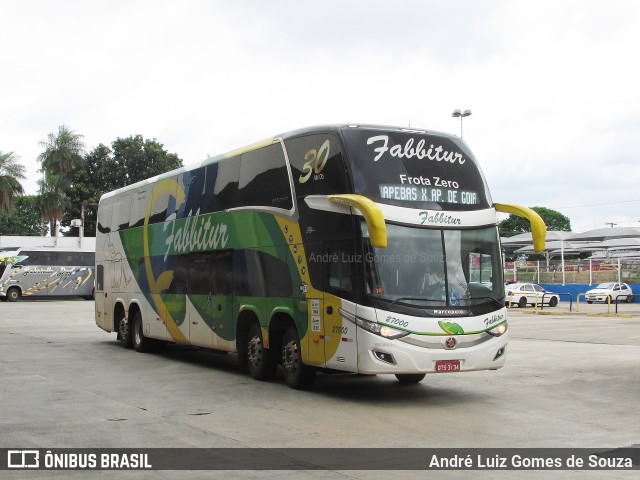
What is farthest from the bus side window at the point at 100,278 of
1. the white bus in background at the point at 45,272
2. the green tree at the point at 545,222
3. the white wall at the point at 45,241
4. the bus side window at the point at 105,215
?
the green tree at the point at 545,222

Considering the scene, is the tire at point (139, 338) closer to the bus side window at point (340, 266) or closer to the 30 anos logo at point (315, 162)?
the 30 anos logo at point (315, 162)

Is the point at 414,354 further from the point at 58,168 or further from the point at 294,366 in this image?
the point at 58,168

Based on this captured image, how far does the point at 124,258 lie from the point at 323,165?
9.46 meters

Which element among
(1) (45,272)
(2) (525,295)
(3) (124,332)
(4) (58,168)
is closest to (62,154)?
(4) (58,168)

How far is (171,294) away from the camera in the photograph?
17531 mm

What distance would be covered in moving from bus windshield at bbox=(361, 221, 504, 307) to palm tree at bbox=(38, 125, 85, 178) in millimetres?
71833

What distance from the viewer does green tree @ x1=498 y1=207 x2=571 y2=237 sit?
114m

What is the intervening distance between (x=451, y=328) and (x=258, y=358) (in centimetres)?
383

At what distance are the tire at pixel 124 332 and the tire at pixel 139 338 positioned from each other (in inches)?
4.7

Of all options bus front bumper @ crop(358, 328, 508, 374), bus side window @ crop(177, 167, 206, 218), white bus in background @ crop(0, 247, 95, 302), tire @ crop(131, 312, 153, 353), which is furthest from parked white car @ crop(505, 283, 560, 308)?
bus front bumper @ crop(358, 328, 508, 374)

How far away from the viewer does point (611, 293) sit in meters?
50.3

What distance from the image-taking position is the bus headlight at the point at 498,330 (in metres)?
12.0

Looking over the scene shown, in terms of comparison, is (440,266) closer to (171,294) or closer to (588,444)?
(588,444)

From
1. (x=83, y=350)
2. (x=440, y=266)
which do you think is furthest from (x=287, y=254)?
(x=83, y=350)
